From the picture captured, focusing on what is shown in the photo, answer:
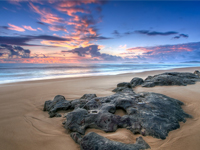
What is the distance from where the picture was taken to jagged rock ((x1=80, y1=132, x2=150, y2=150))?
6.43 feet

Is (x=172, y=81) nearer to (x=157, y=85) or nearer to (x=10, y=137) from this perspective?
(x=157, y=85)

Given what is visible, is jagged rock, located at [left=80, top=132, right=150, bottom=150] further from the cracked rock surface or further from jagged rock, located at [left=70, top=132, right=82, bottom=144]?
jagged rock, located at [left=70, top=132, right=82, bottom=144]

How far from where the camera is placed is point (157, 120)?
2646mm

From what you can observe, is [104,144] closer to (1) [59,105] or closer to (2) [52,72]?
(1) [59,105]

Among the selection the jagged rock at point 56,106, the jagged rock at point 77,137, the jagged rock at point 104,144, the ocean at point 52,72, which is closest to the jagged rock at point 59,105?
the jagged rock at point 56,106

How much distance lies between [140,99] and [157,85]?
3.39 meters

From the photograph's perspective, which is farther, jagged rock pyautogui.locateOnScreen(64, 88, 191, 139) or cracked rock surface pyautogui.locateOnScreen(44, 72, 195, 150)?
jagged rock pyautogui.locateOnScreen(64, 88, 191, 139)

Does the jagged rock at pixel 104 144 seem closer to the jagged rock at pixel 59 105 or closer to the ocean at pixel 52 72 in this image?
the jagged rock at pixel 59 105

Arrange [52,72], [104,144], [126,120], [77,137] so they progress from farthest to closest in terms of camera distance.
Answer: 1. [52,72]
2. [126,120]
3. [77,137]
4. [104,144]

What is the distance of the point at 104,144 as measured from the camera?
6.54ft

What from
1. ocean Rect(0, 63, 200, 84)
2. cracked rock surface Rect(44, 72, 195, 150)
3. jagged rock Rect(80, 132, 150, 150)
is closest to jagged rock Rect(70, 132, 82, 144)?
cracked rock surface Rect(44, 72, 195, 150)

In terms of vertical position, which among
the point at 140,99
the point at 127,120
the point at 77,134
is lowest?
the point at 77,134

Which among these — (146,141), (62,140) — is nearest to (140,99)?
(146,141)

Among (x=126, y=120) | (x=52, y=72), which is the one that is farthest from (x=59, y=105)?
(x=52, y=72)
